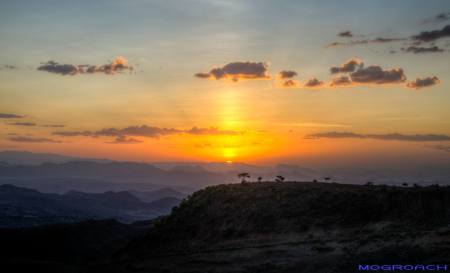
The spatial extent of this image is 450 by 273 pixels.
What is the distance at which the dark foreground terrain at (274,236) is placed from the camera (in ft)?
115

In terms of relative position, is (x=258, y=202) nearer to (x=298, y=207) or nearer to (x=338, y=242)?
(x=298, y=207)

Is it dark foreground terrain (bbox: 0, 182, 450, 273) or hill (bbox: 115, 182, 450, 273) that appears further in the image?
dark foreground terrain (bbox: 0, 182, 450, 273)

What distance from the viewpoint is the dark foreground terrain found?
35031mm

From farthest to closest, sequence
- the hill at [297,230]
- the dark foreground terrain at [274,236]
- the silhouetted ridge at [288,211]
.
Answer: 1. the silhouetted ridge at [288,211]
2. the dark foreground terrain at [274,236]
3. the hill at [297,230]

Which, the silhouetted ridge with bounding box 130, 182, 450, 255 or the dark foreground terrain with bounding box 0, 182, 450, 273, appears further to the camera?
the silhouetted ridge with bounding box 130, 182, 450, 255

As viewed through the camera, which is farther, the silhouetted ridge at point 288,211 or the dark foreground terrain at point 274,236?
the silhouetted ridge at point 288,211

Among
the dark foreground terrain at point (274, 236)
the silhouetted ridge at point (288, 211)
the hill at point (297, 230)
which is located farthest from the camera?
the silhouetted ridge at point (288, 211)

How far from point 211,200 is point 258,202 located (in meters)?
7.85

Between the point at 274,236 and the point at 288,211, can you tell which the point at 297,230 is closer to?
the point at 274,236

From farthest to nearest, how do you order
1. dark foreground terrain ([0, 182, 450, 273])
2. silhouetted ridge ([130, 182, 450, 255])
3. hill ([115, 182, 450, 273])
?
1. silhouetted ridge ([130, 182, 450, 255])
2. dark foreground terrain ([0, 182, 450, 273])
3. hill ([115, 182, 450, 273])

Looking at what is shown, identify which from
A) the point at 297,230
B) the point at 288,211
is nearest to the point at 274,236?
the point at 297,230

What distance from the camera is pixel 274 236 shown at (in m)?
46.2

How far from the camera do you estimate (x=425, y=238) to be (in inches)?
1393

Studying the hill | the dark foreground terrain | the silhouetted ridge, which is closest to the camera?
the hill
